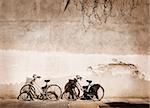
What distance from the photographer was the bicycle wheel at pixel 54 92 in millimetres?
5551

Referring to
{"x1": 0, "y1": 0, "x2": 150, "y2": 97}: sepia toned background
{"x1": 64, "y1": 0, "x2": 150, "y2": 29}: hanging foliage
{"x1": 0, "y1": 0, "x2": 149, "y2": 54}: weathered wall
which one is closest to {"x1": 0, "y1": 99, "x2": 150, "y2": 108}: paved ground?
{"x1": 0, "y1": 0, "x2": 150, "y2": 97}: sepia toned background

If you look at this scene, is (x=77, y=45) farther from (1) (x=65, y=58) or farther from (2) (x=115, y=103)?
(2) (x=115, y=103)

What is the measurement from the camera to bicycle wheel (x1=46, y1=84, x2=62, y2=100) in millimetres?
5551

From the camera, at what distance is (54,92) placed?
5.55 metres

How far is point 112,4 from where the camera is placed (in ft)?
18.7

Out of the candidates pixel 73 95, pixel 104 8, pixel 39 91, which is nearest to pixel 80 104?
pixel 73 95

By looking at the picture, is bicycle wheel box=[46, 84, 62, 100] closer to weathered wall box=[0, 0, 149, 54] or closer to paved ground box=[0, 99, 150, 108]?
paved ground box=[0, 99, 150, 108]

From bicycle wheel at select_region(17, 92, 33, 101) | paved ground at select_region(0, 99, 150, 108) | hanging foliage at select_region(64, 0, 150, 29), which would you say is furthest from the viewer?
hanging foliage at select_region(64, 0, 150, 29)

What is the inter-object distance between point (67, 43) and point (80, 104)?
122 cm

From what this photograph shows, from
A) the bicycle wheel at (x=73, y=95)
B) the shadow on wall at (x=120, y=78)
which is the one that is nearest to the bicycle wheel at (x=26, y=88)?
the bicycle wheel at (x=73, y=95)

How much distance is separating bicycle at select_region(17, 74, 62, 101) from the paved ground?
6.5 inches

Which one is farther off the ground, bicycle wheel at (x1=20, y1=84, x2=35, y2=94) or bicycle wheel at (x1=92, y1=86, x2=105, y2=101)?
bicycle wheel at (x1=20, y1=84, x2=35, y2=94)

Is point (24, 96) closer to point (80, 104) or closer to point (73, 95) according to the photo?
point (73, 95)

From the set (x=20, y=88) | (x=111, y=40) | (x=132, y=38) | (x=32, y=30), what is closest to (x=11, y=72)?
(x=20, y=88)
